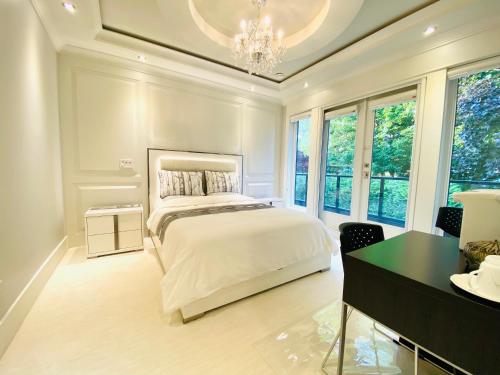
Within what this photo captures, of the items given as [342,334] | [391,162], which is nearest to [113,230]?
[342,334]

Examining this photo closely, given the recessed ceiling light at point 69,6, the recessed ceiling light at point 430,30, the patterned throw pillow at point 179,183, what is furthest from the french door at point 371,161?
the recessed ceiling light at point 69,6

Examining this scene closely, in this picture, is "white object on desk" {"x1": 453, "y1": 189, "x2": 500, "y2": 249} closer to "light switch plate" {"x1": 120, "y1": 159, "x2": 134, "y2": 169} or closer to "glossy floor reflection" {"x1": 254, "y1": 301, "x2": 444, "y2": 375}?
"glossy floor reflection" {"x1": 254, "y1": 301, "x2": 444, "y2": 375}

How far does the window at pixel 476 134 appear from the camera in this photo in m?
2.18

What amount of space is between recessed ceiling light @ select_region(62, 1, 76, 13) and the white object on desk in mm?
3325

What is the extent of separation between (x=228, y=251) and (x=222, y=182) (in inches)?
75.1

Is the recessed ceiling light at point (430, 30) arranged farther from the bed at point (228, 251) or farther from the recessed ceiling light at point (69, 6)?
the recessed ceiling light at point (69, 6)

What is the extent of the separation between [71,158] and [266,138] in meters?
3.20

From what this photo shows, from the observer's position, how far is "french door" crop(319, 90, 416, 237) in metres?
2.86

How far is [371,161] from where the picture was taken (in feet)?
10.4

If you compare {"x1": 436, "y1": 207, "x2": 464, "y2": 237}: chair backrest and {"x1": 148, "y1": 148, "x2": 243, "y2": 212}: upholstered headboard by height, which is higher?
{"x1": 148, "y1": 148, "x2": 243, "y2": 212}: upholstered headboard

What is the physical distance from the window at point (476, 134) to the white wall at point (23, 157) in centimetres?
408

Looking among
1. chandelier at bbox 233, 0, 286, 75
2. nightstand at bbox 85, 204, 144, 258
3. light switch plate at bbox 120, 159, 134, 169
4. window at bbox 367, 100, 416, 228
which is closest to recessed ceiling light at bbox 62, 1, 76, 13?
chandelier at bbox 233, 0, 286, 75

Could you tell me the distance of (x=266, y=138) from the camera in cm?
446

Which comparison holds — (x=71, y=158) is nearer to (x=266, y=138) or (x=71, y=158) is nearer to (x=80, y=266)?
(x=80, y=266)
